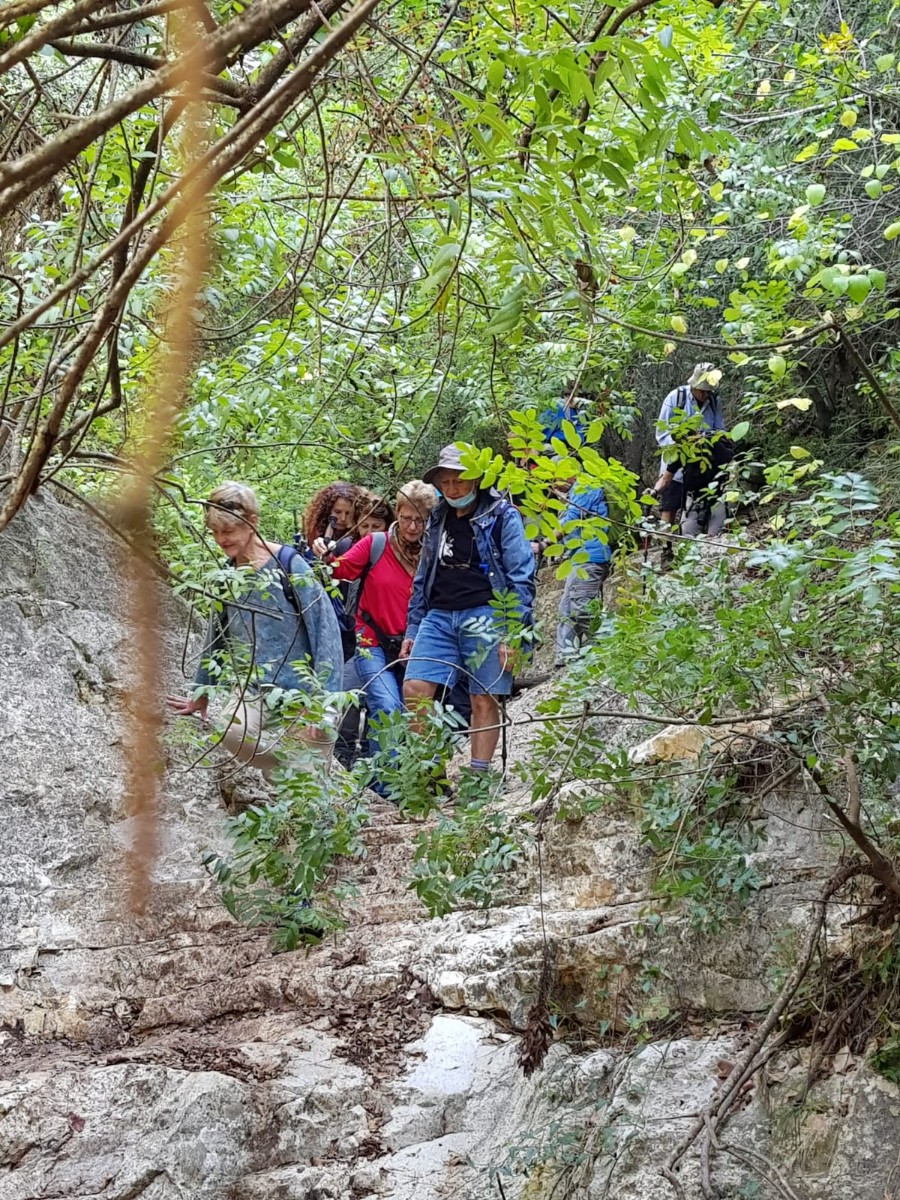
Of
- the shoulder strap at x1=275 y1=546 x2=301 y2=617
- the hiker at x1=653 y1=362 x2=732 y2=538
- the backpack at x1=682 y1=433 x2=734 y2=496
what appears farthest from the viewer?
the backpack at x1=682 y1=433 x2=734 y2=496

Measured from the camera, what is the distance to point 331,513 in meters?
7.11

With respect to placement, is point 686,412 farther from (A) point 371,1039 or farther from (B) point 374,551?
(A) point 371,1039

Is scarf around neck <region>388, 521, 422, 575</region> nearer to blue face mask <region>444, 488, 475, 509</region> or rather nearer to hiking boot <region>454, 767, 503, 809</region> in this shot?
blue face mask <region>444, 488, 475, 509</region>

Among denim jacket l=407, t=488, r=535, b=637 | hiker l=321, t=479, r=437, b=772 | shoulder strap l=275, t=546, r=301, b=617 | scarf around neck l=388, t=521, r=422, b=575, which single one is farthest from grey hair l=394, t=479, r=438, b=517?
shoulder strap l=275, t=546, r=301, b=617

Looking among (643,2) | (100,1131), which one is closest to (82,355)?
(643,2)

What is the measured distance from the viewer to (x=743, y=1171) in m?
3.08

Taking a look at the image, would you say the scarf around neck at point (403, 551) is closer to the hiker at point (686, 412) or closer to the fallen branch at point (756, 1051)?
the hiker at point (686, 412)

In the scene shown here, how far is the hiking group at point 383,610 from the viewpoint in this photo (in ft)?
13.1

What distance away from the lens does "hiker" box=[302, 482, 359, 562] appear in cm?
705

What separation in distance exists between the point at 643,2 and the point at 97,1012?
4.00 m

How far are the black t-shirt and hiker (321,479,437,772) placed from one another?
0.77 m

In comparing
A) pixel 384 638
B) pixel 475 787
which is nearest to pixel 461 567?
pixel 384 638

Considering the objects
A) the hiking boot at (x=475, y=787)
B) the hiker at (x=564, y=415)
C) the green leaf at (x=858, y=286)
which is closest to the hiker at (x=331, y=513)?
the hiker at (x=564, y=415)

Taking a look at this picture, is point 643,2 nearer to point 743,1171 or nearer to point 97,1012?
point 743,1171
